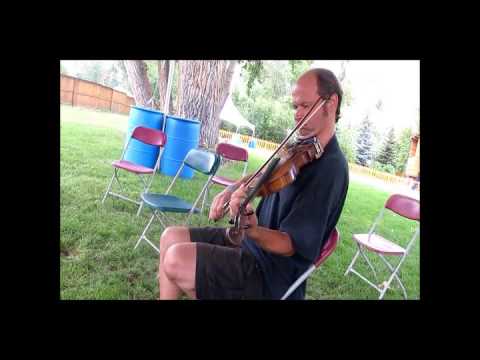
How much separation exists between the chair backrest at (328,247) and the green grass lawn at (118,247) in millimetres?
1724

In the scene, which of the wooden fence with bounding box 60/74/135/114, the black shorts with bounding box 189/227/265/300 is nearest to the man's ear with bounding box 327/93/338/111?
the black shorts with bounding box 189/227/265/300

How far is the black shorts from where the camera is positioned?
180 centimetres

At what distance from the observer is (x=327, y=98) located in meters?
1.83

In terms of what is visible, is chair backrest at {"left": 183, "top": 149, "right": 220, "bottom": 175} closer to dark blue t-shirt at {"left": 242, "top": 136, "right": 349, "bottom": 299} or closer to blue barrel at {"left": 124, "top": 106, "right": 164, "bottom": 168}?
dark blue t-shirt at {"left": 242, "top": 136, "right": 349, "bottom": 299}

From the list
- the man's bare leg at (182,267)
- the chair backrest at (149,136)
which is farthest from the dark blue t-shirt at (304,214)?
the chair backrest at (149,136)

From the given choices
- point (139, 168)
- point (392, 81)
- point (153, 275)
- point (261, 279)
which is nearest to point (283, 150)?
point (261, 279)

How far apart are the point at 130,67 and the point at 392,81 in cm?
1237

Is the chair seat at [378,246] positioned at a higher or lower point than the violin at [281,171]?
lower

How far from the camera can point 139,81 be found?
9.46 metres

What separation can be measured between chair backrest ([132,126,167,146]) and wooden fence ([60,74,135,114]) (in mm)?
11956

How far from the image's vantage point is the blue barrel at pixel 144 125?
645 cm

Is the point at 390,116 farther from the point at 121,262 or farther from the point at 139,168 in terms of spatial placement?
the point at 121,262

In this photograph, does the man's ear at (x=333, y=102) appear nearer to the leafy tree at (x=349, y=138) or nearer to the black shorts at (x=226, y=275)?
the black shorts at (x=226, y=275)

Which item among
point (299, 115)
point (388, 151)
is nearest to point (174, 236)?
point (299, 115)
